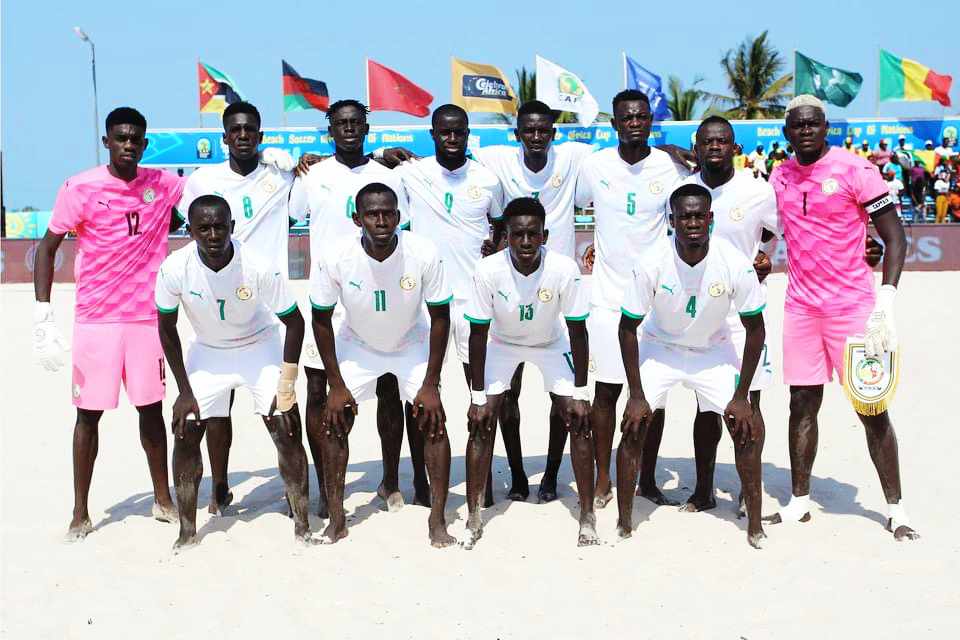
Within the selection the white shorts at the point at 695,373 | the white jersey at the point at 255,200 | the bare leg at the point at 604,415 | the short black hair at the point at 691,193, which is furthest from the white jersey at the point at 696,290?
the white jersey at the point at 255,200

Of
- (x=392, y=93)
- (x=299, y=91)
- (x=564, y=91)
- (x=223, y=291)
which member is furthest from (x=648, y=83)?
(x=223, y=291)

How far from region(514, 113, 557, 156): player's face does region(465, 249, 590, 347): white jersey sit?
988 millimetres

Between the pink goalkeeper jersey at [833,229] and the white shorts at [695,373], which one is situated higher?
the pink goalkeeper jersey at [833,229]

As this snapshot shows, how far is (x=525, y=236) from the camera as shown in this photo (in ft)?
18.1

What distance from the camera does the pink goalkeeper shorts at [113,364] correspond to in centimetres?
596

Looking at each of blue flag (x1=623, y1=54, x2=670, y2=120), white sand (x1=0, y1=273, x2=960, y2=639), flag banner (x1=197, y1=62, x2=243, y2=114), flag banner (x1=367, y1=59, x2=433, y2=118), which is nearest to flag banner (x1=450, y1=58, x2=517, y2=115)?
flag banner (x1=367, y1=59, x2=433, y2=118)

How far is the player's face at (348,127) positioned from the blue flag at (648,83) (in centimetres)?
2464

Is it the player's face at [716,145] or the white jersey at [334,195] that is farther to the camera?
the white jersey at [334,195]

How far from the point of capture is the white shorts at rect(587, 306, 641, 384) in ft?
20.0

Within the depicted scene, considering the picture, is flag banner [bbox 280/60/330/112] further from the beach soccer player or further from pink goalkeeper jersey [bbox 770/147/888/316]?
pink goalkeeper jersey [bbox 770/147/888/316]

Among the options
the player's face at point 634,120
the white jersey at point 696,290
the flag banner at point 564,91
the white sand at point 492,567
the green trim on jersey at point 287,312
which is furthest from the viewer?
the flag banner at point 564,91

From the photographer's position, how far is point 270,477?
7402 millimetres

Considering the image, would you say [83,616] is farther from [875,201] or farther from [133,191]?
[875,201]

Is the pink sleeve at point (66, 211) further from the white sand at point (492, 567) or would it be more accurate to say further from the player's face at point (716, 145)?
the player's face at point (716, 145)
